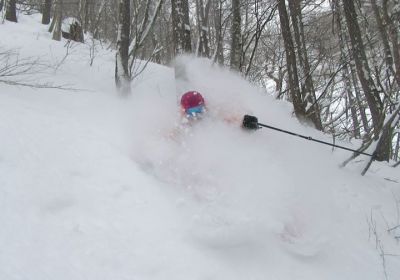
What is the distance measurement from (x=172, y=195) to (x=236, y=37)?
4.42 metres

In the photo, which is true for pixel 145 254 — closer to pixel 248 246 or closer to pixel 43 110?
pixel 248 246

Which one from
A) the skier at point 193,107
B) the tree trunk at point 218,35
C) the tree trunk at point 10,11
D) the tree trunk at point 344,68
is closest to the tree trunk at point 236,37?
the tree trunk at point 218,35

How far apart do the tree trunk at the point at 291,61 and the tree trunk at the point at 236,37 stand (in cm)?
74

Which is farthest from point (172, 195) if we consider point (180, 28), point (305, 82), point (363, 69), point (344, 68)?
point (344, 68)

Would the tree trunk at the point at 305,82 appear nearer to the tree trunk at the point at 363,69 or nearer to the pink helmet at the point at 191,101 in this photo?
→ the tree trunk at the point at 363,69

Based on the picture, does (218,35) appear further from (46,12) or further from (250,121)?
(46,12)

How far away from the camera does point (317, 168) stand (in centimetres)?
548

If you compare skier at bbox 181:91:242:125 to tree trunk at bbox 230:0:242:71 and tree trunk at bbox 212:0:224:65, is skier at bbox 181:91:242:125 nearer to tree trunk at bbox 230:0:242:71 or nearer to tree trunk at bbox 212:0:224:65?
tree trunk at bbox 212:0:224:65

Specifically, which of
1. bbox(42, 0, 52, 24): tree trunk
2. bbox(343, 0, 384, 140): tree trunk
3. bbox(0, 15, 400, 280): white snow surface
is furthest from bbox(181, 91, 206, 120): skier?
bbox(42, 0, 52, 24): tree trunk

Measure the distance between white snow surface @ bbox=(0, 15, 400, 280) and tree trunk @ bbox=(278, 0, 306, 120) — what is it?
1.41 metres

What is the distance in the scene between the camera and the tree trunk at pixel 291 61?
7539 mm

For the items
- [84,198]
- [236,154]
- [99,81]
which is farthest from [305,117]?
[84,198]

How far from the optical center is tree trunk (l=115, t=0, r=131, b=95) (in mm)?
6215

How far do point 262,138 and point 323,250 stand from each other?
202 centimetres
